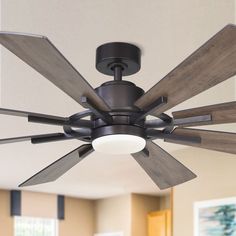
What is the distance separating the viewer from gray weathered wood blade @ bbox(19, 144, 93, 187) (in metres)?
2.23

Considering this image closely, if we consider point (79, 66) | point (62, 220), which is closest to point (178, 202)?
point (79, 66)

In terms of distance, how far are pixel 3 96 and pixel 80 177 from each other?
2785mm

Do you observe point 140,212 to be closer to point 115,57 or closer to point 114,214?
point 114,214

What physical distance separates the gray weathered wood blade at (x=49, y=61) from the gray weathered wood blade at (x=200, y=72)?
0.69 ft

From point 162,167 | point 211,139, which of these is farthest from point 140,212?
point 211,139

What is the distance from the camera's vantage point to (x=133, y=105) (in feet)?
6.32

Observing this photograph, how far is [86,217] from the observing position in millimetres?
7387

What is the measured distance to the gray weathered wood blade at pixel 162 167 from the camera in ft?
7.48

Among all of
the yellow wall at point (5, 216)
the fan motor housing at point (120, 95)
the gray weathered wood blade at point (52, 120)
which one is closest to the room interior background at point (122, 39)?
the fan motor housing at point (120, 95)

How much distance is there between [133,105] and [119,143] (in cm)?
14

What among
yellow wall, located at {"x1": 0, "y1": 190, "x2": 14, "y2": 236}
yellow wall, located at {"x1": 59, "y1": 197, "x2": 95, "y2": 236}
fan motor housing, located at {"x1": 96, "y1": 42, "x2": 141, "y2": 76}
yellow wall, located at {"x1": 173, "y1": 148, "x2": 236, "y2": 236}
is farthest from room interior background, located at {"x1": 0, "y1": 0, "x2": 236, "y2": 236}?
yellow wall, located at {"x1": 59, "y1": 197, "x2": 95, "y2": 236}

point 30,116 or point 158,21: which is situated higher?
point 158,21

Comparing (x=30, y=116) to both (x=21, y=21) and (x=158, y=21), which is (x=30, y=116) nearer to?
(x=21, y=21)

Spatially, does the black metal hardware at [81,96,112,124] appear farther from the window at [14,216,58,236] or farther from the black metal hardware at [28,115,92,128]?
the window at [14,216,58,236]
